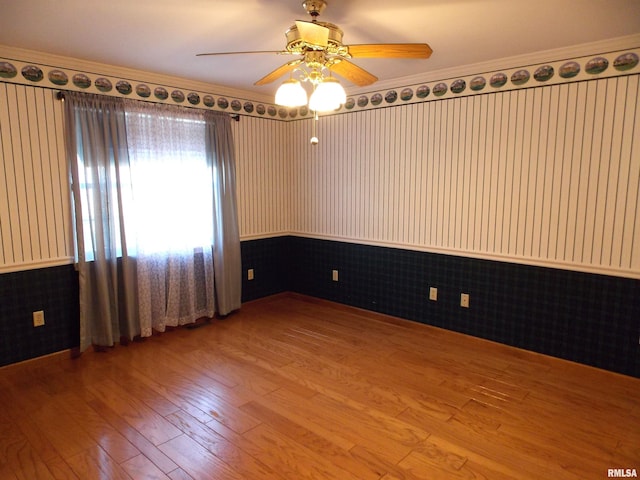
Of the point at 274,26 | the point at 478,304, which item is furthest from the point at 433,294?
the point at 274,26

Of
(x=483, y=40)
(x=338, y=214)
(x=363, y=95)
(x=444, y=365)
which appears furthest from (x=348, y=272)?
(x=483, y=40)

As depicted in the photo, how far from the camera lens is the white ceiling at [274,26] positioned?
228 cm

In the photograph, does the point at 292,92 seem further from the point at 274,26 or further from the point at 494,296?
the point at 494,296

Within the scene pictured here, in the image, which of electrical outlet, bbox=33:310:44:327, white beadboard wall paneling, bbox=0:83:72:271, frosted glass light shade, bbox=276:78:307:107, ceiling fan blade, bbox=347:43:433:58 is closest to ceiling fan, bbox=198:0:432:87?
ceiling fan blade, bbox=347:43:433:58

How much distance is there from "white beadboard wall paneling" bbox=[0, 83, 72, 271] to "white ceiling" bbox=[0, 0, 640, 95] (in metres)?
0.46

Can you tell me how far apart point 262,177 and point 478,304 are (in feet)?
9.44

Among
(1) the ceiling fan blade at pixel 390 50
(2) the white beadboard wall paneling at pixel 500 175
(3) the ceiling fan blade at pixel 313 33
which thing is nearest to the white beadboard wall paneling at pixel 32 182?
(3) the ceiling fan blade at pixel 313 33

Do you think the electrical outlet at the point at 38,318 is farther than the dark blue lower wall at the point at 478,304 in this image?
Yes

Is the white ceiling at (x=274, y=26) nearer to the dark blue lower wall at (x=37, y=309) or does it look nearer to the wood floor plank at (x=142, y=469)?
the dark blue lower wall at (x=37, y=309)

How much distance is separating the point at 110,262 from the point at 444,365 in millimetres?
3044

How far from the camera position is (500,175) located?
348 centimetres

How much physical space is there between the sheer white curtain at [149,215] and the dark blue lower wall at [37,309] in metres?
0.14

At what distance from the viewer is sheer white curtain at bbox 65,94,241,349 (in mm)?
3410

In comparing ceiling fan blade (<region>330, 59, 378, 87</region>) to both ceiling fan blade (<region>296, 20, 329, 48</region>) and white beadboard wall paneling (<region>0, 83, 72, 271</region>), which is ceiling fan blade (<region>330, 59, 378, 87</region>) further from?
white beadboard wall paneling (<region>0, 83, 72, 271</region>)
